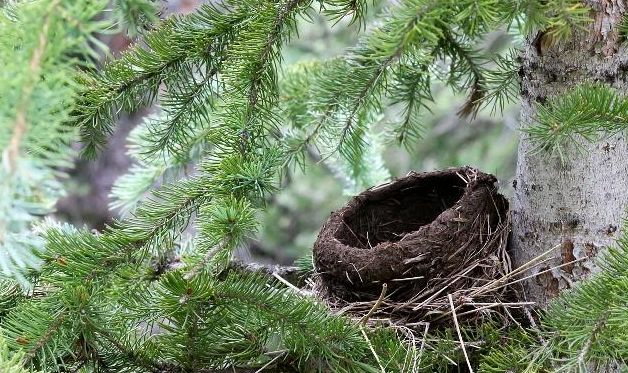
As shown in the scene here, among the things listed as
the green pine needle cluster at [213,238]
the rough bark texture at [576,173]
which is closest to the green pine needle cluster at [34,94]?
the green pine needle cluster at [213,238]

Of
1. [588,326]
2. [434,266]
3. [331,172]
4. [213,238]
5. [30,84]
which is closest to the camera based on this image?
[30,84]

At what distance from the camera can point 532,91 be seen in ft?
5.08

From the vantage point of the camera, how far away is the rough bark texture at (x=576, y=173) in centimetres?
144

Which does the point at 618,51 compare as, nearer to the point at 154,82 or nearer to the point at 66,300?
the point at 154,82

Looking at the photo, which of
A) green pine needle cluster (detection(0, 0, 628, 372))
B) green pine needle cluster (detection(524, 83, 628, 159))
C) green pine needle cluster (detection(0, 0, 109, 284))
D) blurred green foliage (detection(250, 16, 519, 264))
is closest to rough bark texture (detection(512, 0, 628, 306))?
green pine needle cluster (detection(0, 0, 628, 372))

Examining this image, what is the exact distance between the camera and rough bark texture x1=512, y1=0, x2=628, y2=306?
1439mm

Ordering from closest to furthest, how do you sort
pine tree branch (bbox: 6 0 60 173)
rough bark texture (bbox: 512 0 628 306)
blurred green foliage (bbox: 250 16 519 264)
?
1. pine tree branch (bbox: 6 0 60 173)
2. rough bark texture (bbox: 512 0 628 306)
3. blurred green foliage (bbox: 250 16 519 264)

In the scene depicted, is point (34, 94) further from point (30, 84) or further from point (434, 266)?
point (434, 266)

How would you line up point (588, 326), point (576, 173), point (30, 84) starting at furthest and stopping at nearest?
point (576, 173), point (588, 326), point (30, 84)

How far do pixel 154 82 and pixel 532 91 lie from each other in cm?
75

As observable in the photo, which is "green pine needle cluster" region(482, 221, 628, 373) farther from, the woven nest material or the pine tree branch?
the pine tree branch

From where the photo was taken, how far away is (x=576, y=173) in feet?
4.91

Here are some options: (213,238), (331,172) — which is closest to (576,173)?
(213,238)

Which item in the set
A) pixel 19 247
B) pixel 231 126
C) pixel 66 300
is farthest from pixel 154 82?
pixel 19 247
